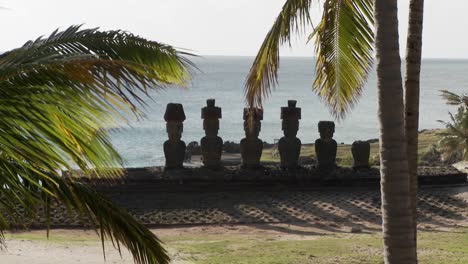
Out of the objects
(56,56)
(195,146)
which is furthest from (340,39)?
(195,146)

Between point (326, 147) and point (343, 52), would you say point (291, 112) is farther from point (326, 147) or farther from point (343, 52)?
point (343, 52)

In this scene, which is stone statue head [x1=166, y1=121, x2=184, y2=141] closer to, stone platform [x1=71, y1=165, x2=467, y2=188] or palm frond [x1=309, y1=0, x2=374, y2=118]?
stone platform [x1=71, y1=165, x2=467, y2=188]

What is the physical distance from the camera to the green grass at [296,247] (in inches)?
687

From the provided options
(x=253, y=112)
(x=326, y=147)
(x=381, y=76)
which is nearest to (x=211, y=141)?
(x=326, y=147)

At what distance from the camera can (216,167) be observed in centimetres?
2516

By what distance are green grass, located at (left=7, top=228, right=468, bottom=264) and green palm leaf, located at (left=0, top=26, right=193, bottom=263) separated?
9.76 metres

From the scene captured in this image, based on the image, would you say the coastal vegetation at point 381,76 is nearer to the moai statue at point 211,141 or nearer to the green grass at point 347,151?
the moai statue at point 211,141

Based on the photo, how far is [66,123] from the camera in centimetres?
718

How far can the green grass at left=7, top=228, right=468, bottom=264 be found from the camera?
17453mm

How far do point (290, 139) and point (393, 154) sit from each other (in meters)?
15.7

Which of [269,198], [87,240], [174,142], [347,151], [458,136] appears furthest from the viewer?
[347,151]

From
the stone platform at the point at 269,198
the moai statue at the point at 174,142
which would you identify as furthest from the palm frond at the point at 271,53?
the moai statue at the point at 174,142

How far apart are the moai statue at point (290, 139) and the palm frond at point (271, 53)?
13.6m

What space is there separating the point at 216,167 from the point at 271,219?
116 inches
